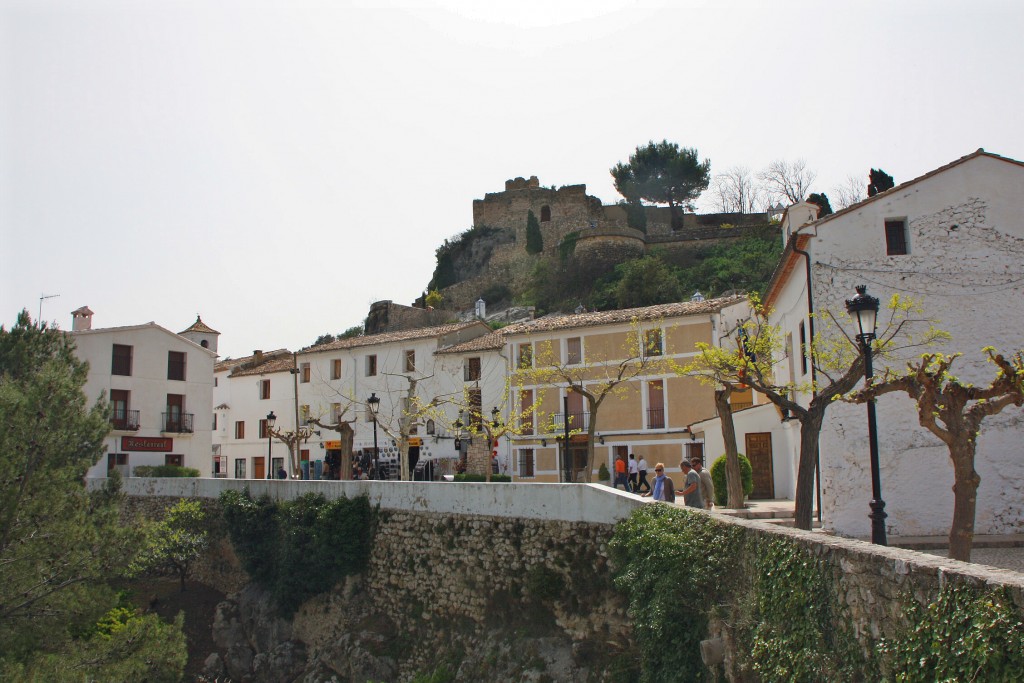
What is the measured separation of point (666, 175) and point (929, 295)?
58.9m

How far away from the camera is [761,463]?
24.8m

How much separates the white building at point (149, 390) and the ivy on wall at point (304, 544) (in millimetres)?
15561

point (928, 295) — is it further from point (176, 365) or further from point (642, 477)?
point (176, 365)

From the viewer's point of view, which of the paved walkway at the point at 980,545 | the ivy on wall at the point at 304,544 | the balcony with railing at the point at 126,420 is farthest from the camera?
the balcony with railing at the point at 126,420

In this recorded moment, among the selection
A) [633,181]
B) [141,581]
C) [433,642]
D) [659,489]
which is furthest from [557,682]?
[633,181]

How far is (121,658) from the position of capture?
16578 millimetres

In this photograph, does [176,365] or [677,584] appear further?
[176,365]

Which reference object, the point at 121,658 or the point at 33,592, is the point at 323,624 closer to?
the point at 121,658

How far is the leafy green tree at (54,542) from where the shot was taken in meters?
15.6

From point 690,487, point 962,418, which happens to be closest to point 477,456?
point 690,487

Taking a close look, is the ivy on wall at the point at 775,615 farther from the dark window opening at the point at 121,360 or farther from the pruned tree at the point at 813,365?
the dark window opening at the point at 121,360

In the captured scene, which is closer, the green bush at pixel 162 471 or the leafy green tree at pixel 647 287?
the green bush at pixel 162 471

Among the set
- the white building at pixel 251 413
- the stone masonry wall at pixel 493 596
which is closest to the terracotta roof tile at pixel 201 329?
the white building at pixel 251 413

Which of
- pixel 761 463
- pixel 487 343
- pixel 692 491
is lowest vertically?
pixel 692 491
